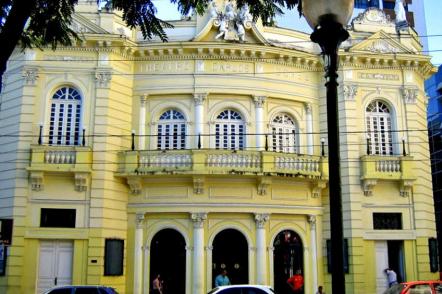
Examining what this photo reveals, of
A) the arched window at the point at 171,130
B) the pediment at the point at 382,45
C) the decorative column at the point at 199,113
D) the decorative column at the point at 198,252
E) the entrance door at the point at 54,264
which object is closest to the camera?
the entrance door at the point at 54,264

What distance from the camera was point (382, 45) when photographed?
24.9m

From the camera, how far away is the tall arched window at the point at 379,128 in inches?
966

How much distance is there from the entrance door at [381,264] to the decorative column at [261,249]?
4.79 meters

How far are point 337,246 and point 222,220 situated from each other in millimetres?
16924

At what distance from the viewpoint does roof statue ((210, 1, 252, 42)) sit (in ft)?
77.4

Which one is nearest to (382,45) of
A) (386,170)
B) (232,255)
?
(386,170)

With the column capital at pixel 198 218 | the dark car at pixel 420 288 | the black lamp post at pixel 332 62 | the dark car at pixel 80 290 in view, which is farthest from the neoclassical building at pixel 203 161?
the black lamp post at pixel 332 62

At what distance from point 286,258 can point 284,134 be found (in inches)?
205

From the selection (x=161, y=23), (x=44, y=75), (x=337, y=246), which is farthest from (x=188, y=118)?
(x=337, y=246)

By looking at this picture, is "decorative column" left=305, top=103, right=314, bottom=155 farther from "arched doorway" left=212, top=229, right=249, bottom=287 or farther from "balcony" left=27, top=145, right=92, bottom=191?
"balcony" left=27, top=145, right=92, bottom=191

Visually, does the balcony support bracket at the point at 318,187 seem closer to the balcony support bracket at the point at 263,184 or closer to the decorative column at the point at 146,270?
the balcony support bracket at the point at 263,184

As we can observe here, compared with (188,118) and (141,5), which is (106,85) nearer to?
(188,118)

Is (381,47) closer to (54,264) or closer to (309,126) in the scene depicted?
(309,126)

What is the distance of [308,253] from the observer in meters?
23.2
